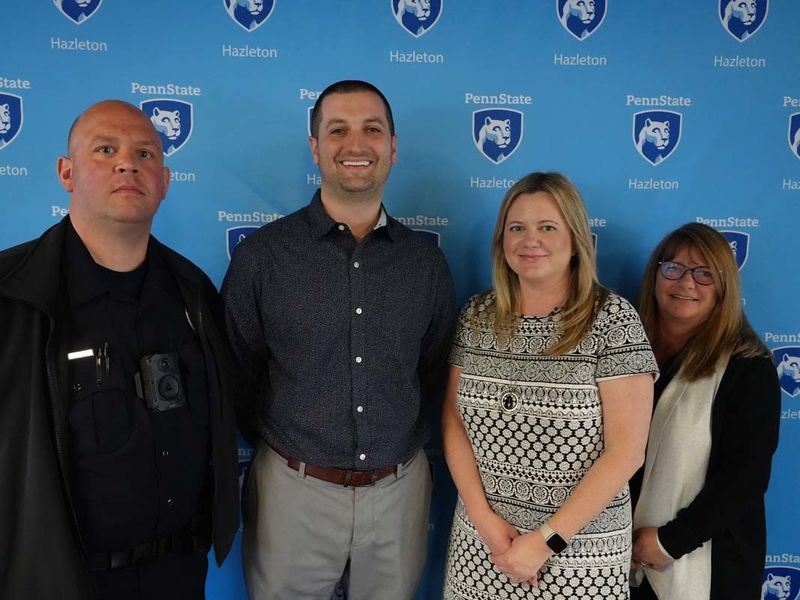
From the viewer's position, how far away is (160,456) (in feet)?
4.97

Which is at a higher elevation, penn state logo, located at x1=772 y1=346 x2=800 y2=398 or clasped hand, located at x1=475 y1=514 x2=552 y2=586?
penn state logo, located at x1=772 y1=346 x2=800 y2=398

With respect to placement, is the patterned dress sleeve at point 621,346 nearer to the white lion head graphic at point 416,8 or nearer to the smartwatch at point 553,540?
the smartwatch at point 553,540

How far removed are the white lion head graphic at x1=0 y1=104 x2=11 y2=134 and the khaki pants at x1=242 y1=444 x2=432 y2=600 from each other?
56.3 inches

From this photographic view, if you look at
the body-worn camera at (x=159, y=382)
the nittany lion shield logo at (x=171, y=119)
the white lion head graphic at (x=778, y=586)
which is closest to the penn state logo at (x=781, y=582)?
the white lion head graphic at (x=778, y=586)

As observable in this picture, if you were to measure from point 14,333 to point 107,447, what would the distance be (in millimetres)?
344

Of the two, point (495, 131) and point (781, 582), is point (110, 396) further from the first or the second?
point (781, 582)

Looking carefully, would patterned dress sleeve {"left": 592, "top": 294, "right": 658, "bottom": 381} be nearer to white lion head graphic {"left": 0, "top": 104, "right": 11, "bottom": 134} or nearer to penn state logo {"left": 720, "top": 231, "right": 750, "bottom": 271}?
penn state logo {"left": 720, "top": 231, "right": 750, "bottom": 271}

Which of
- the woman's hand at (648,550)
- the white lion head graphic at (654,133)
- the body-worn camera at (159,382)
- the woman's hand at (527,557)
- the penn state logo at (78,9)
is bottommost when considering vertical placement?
the woman's hand at (648,550)

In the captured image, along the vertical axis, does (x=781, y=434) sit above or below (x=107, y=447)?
below

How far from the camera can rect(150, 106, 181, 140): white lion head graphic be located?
6.84 ft

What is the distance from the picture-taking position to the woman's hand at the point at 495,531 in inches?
65.1

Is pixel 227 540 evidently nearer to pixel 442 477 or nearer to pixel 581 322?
pixel 442 477

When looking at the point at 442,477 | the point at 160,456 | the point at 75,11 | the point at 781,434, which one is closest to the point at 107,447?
the point at 160,456

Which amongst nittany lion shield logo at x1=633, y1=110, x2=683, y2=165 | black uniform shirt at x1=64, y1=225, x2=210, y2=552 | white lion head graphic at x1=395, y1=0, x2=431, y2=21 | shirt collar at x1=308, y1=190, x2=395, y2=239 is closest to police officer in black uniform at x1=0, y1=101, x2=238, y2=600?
black uniform shirt at x1=64, y1=225, x2=210, y2=552
